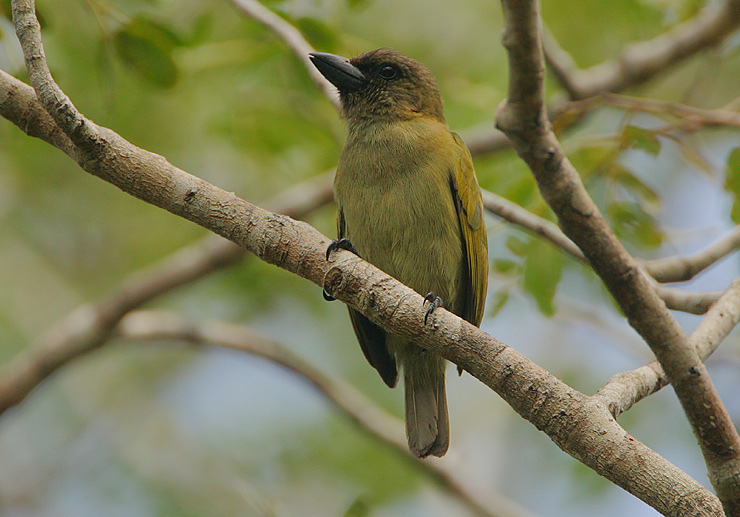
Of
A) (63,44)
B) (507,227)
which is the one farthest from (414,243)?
(63,44)

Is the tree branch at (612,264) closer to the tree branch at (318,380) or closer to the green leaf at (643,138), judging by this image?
the green leaf at (643,138)

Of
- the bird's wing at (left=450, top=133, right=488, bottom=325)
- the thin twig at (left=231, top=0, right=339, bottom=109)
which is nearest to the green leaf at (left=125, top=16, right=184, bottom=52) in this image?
the thin twig at (left=231, top=0, right=339, bottom=109)

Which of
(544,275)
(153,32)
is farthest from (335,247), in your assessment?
(153,32)

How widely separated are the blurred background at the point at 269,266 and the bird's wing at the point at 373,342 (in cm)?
59

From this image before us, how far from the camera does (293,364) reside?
4.65 meters

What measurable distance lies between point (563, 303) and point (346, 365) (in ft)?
7.89

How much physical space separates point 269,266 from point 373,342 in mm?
1607

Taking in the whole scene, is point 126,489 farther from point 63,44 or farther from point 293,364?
point 63,44

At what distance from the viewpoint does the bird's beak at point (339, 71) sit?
3.58 meters

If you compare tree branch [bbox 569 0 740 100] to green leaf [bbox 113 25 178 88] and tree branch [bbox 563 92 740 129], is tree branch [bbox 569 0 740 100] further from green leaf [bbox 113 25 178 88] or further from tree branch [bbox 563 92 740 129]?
green leaf [bbox 113 25 178 88]

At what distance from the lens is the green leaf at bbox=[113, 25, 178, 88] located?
306 centimetres

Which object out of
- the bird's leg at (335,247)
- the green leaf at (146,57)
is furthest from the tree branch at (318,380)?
the green leaf at (146,57)

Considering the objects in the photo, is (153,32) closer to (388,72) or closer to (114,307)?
(388,72)

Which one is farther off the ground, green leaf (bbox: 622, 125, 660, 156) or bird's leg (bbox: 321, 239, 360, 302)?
green leaf (bbox: 622, 125, 660, 156)
